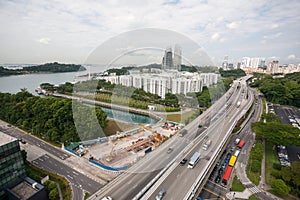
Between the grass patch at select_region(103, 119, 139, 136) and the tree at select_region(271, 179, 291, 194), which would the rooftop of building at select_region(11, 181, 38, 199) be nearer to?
the grass patch at select_region(103, 119, 139, 136)

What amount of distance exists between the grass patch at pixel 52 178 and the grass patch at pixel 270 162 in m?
11.4

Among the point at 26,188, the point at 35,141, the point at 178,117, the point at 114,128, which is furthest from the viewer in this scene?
the point at 178,117

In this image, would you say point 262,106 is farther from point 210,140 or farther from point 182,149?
point 182,149

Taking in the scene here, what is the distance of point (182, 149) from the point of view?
994cm

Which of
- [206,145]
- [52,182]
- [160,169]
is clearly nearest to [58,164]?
[52,182]

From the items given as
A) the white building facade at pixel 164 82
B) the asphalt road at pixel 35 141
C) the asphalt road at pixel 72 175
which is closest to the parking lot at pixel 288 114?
the white building facade at pixel 164 82

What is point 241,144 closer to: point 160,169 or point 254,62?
point 160,169

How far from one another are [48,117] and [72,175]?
6.03 m

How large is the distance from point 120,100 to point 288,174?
1986cm

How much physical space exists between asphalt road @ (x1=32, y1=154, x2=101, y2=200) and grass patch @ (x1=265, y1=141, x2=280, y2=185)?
10.3 m

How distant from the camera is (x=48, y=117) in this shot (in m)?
12.5

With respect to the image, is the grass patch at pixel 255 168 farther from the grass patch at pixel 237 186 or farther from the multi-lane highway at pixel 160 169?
the multi-lane highway at pixel 160 169

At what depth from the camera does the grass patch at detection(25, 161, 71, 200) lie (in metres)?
7.80

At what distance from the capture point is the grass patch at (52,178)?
7805mm
